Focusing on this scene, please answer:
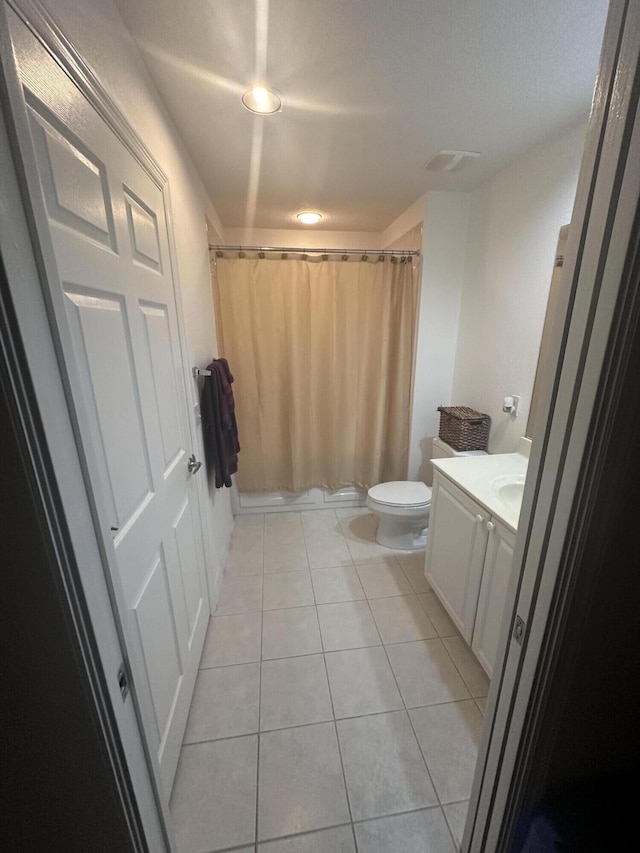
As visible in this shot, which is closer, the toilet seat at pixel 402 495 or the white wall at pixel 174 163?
the white wall at pixel 174 163

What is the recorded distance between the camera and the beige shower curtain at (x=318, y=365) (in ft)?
7.89

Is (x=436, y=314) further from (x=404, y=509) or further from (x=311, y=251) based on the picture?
(x=404, y=509)

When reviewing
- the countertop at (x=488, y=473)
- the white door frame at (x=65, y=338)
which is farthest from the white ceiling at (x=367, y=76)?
the countertop at (x=488, y=473)

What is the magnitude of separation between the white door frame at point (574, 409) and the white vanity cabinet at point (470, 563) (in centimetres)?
54

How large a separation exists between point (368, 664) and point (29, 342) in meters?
1.77

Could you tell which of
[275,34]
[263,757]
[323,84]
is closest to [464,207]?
[323,84]

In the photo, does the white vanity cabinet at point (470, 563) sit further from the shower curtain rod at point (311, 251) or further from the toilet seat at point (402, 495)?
the shower curtain rod at point (311, 251)

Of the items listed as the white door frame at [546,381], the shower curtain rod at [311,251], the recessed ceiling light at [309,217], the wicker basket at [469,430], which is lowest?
the wicker basket at [469,430]

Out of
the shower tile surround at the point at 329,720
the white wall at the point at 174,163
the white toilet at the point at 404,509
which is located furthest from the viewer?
the white toilet at the point at 404,509

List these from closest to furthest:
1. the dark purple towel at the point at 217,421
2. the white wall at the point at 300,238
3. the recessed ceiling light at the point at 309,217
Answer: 1. the dark purple towel at the point at 217,421
2. the recessed ceiling light at the point at 309,217
3. the white wall at the point at 300,238

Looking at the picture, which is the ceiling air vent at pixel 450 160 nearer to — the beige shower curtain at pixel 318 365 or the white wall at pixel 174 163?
the beige shower curtain at pixel 318 365

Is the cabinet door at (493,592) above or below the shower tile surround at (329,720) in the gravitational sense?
above

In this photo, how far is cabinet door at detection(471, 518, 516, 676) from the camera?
125cm

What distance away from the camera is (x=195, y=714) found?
4.48ft
